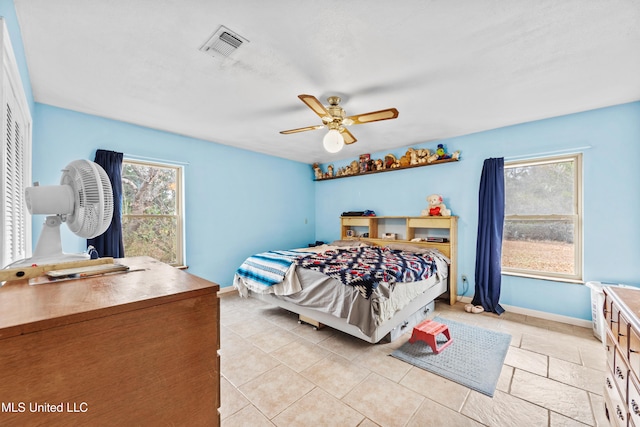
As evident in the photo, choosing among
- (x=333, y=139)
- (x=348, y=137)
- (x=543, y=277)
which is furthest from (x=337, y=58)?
(x=543, y=277)

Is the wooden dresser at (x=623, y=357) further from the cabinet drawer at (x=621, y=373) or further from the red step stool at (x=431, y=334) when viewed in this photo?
the red step stool at (x=431, y=334)

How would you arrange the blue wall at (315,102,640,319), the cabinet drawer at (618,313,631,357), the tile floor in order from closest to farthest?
the cabinet drawer at (618,313,631,357)
the tile floor
the blue wall at (315,102,640,319)

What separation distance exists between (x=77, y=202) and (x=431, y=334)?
8.85ft

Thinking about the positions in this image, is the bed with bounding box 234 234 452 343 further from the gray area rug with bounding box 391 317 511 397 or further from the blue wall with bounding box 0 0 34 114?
the blue wall with bounding box 0 0 34 114

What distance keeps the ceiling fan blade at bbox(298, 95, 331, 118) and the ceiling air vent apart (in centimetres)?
57

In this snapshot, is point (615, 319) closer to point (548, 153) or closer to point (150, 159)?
point (548, 153)

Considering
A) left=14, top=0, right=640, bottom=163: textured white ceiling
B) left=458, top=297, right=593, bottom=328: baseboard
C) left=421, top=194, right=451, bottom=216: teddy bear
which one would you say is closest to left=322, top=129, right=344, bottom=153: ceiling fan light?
left=14, top=0, right=640, bottom=163: textured white ceiling

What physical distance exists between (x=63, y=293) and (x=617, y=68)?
3.70m

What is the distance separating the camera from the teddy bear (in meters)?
3.84

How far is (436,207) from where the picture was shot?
12.9 ft

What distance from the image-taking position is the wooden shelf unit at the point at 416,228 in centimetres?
373

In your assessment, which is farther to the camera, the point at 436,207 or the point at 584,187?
the point at 436,207

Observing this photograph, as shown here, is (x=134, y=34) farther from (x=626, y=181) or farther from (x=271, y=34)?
(x=626, y=181)

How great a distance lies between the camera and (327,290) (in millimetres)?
2578
